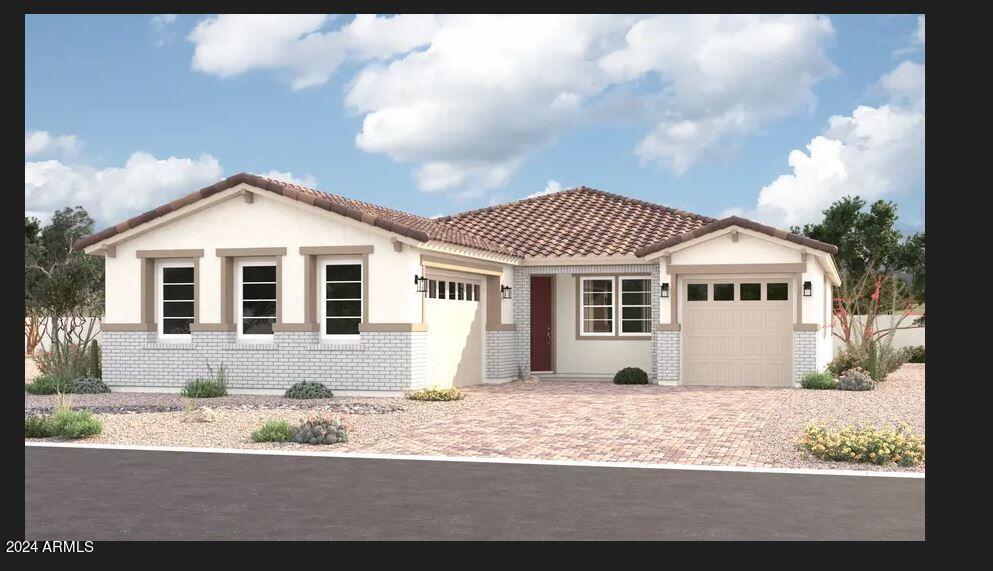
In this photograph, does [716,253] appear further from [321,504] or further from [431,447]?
[321,504]

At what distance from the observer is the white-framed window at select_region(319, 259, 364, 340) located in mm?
19906

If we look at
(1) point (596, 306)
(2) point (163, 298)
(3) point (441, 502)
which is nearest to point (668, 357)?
(1) point (596, 306)

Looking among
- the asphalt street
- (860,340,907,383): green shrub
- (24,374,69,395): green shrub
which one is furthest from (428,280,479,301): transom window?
the asphalt street

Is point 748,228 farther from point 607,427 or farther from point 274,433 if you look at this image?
point 274,433

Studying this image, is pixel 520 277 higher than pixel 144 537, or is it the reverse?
pixel 520 277

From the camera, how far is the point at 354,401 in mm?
18672

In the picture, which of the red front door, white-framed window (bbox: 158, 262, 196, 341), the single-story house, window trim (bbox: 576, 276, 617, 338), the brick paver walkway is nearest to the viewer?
the brick paver walkway

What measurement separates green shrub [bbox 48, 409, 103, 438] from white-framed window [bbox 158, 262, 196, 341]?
6827mm

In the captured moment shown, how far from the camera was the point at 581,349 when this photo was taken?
2514 cm

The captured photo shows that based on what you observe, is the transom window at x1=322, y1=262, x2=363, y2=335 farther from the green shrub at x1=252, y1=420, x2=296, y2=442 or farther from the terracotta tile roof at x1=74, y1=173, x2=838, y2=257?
the green shrub at x1=252, y1=420, x2=296, y2=442
